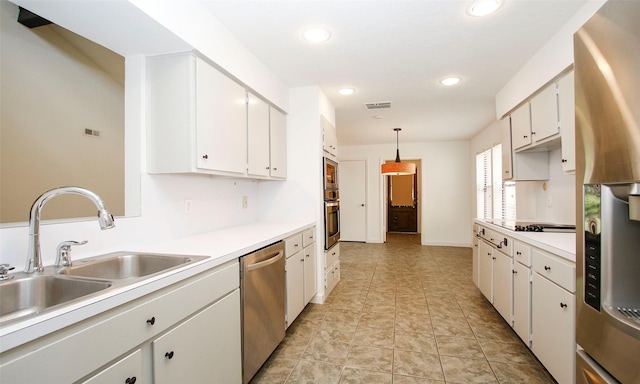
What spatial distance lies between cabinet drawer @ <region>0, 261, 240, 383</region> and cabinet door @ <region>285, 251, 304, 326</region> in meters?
1.05

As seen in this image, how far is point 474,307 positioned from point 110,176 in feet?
11.0

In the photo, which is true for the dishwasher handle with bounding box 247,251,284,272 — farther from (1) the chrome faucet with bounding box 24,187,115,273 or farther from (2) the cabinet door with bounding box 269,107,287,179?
(2) the cabinet door with bounding box 269,107,287,179

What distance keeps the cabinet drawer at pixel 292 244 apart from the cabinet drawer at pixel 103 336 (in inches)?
37.5

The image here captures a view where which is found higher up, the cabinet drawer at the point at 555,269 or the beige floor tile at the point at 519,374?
the cabinet drawer at the point at 555,269

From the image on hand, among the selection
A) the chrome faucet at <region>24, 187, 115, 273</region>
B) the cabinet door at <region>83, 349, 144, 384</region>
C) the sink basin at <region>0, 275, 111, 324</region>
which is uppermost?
the chrome faucet at <region>24, 187, 115, 273</region>

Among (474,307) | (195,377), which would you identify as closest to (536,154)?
(474,307)

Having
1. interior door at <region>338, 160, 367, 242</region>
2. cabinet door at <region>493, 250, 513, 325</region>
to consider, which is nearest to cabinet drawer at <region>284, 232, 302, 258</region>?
cabinet door at <region>493, 250, 513, 325</region>

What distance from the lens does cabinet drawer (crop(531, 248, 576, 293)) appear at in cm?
151

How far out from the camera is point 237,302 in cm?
161

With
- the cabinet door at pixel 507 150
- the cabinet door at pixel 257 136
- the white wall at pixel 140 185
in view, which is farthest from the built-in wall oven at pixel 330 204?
the cabinet door at pixel 507 150

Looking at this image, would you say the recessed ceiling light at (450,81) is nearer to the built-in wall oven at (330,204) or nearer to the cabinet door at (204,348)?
the built-in wall oven at (330,204)

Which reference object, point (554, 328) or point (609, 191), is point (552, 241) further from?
point (609, 191)

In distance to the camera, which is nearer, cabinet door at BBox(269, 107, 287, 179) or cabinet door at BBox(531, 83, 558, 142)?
cabinet door at BBox(531, 83, 558, 142)

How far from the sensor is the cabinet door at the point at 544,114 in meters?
2.24
